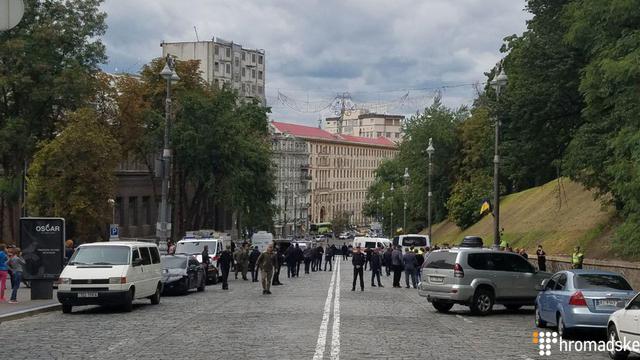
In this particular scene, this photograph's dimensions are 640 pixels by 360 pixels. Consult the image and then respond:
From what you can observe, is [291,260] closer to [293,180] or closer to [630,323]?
[630,323]

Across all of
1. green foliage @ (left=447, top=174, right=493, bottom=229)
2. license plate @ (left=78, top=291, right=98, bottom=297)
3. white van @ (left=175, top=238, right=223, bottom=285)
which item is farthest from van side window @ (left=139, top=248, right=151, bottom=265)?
green foliage @ (left=447, top=174, right=493, bottom=229)

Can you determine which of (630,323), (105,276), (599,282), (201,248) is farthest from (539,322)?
(201,248)

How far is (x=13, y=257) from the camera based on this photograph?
94.2 ft

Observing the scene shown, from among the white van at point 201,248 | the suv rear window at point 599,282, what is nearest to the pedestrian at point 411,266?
the white van at point 201,248

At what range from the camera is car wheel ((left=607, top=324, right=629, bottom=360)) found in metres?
14.5

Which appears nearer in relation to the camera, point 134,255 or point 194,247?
point 134,255

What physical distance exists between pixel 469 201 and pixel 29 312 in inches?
2456

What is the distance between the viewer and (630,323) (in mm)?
14086

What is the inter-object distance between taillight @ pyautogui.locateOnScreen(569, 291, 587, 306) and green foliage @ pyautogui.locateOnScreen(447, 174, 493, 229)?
61.8 metres

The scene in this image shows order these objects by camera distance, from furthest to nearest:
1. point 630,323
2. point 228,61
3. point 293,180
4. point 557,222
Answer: point 293,180 < point 228,61 < point 557,222 < point 630,323

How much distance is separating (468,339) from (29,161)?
41035mm

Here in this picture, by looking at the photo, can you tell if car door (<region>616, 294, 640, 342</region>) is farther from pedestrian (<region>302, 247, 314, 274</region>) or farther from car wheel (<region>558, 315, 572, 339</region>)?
pedestrian (<region>302, 247, 314, 274</region>)

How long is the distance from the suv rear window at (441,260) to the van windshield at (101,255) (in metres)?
8.28

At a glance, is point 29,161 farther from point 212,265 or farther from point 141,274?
point 141,274
